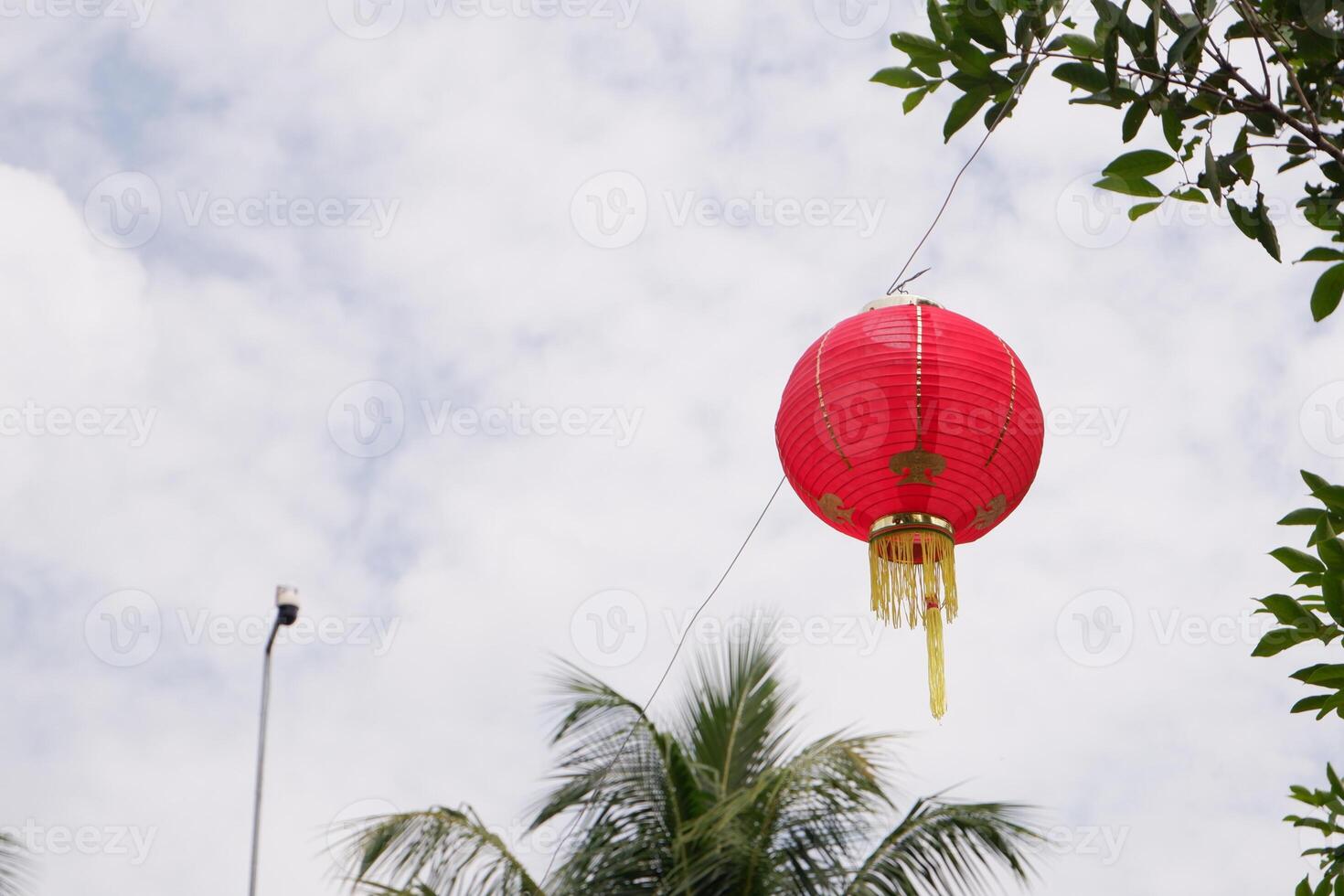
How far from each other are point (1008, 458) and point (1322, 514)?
2448 millimetres

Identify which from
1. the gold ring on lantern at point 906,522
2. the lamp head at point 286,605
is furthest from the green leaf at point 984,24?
the lamp head at point 286,605

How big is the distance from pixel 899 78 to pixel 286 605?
512 centimetres

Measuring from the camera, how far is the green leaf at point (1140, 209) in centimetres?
341

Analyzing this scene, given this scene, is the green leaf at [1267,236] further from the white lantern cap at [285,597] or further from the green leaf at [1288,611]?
A: the white lantern cap at [285,597]

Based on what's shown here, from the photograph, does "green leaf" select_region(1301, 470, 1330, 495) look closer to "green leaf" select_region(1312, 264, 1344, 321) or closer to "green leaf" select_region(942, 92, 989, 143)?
"green leaf" select_region(1312, 264, 1344, 321)

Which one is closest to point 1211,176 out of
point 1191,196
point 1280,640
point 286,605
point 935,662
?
point 1191,196

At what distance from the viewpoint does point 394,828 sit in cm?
607

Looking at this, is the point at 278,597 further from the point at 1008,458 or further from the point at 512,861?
the point at 1008,458

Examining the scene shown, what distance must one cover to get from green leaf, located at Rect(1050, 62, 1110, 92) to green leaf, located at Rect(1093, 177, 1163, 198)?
0.25m

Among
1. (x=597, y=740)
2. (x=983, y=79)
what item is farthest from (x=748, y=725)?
(x=983, y=79)

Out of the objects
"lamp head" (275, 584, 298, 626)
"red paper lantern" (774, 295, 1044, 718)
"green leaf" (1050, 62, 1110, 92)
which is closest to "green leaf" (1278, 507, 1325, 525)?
"green leaf" (1050, 62, 1110, 92)

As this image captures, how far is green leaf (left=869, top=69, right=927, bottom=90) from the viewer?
11.5 ft

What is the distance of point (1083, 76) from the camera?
3410 mm

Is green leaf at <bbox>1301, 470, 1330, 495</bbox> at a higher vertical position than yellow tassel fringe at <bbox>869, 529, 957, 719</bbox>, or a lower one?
lower
